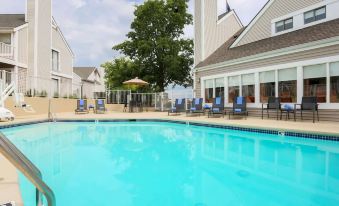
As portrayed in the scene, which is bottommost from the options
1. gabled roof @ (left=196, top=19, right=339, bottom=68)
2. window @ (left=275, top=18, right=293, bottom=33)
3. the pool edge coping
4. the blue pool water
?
the blue pool water

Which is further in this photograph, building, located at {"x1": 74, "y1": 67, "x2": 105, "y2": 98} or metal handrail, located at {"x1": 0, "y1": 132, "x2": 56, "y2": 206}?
building, located at {"x1": 74, "y1": 67, "x2": 105, "y2": 98}

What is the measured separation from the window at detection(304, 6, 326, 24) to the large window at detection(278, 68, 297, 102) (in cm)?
334

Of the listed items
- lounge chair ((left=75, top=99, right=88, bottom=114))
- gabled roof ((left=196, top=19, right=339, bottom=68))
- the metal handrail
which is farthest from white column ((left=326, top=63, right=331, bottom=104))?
lounge chair ((left=75, top=99, right=88, bottom=114))

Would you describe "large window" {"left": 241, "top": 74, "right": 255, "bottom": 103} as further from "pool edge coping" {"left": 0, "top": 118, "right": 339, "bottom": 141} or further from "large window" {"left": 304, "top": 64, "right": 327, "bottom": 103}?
"pool edge coping" {"left": 0, "top": 118, "right": 339, "bottom": 141}

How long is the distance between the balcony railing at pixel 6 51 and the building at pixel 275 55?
1221cm

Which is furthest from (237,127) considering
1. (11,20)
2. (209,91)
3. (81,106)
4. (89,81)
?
(89,81)

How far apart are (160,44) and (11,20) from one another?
1176cm

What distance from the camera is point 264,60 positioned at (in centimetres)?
1259

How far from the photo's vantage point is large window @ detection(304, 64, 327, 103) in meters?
10.2

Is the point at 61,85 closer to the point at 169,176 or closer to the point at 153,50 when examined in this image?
the point at 153,50

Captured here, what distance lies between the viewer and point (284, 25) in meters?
14.2

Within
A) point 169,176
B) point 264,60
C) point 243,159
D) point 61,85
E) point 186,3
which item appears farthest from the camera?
point 186,3

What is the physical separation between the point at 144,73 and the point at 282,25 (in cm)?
1411

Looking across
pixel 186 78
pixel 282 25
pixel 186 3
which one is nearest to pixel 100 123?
pixel 282 25
